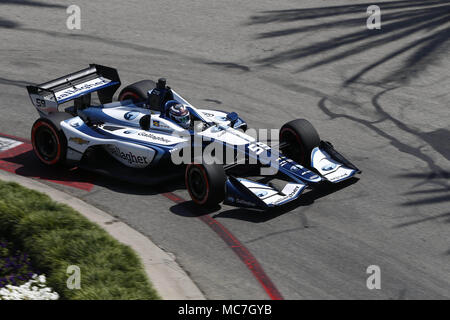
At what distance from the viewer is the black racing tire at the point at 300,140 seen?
11367mm

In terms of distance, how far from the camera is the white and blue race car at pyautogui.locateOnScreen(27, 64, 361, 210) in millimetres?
10328

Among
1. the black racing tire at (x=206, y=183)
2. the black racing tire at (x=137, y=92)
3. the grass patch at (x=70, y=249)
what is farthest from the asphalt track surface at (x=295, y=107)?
the black racing tire at (x=137, y=92)

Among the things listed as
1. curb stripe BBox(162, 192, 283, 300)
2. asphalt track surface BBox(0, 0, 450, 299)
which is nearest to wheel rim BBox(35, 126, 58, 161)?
asphalt track surface BBox(0, 0, 450, 299)

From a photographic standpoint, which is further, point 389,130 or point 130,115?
point 389,130

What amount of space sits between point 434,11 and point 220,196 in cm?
1365

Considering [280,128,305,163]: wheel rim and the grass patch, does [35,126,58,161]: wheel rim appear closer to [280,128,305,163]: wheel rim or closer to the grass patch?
the grass patch

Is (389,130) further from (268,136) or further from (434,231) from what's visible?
(434,231)

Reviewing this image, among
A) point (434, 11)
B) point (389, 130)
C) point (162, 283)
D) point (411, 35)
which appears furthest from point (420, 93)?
point (162, 283)

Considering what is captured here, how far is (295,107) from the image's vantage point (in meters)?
15.0

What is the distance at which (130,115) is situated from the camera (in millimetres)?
11945

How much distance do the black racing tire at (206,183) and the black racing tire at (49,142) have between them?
244 cm

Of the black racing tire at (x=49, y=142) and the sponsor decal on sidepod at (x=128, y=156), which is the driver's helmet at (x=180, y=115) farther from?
the black racing tire at (x=49, y=142)

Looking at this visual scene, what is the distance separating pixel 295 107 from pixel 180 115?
14.0 ft

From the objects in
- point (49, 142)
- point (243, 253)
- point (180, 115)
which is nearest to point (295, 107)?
point (180, 115)
